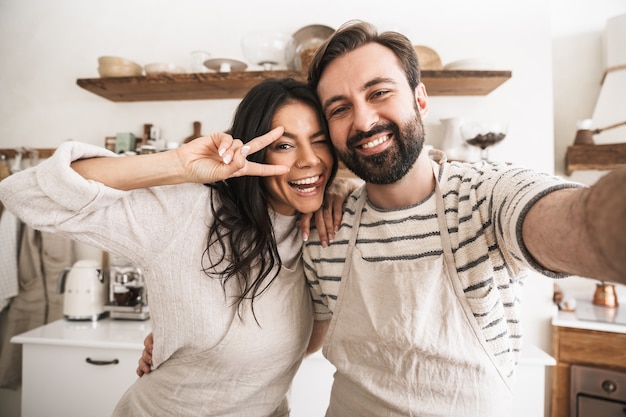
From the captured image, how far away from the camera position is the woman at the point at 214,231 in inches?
33.1

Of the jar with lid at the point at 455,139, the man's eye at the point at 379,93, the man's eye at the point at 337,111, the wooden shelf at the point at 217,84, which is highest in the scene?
the wooden shelf at the point at 217,84

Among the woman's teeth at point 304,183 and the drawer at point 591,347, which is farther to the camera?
the drawer at point 591,347

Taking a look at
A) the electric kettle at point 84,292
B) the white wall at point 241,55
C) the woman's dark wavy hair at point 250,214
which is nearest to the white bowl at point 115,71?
the white wall at point 241,55

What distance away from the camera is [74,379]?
1.74 meters

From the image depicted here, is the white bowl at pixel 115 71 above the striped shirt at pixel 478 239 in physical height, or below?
above

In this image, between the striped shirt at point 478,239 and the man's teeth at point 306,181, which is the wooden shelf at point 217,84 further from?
the striped shirt at point 478,239

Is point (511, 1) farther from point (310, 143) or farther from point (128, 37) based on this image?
point (128, 37)

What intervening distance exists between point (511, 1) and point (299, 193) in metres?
2.04

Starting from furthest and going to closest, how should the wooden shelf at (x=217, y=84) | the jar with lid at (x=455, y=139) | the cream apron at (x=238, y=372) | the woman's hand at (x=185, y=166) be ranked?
the jar with lid at (x=455, y=139)
the wooden shelf at (x=217, y=84)
the cream apron at (x=238, y=372)
the woman's hand at (x=185, y=166)

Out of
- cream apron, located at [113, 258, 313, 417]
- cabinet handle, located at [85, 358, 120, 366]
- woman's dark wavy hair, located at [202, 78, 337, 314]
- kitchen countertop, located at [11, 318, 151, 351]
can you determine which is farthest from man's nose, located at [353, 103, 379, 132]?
cabinet handle, located at [85, 358, 120, 366]

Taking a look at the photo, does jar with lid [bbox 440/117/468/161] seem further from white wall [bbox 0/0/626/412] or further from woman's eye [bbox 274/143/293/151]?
woman's eye [bbox 274/143/293/151]

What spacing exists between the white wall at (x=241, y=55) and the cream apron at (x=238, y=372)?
5.32ft

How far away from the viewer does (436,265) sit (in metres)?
0.89

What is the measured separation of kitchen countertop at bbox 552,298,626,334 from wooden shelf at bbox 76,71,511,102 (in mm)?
1333
